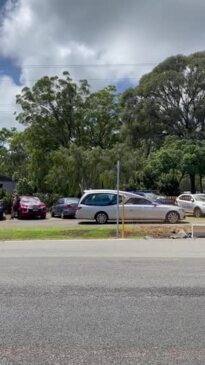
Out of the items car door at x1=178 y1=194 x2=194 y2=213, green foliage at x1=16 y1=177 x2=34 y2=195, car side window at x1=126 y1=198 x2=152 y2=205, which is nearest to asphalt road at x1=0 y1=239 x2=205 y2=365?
car side window at x1=126 y1=198 x2=152 y2=205

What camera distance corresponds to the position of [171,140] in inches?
2251

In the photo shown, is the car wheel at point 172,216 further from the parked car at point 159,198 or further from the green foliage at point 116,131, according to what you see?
the green foliage at point 116,131

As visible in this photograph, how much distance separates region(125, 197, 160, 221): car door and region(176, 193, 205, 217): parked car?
6.07 metres

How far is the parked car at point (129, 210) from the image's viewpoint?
86.6 ft

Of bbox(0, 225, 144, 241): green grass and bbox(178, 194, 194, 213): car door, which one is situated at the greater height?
bbox(178, 194, 194, 213): car door

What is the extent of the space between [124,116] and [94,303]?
54439 millimetres

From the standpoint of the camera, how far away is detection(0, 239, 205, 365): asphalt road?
5.34 m

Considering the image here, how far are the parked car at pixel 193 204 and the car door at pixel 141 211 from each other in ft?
19.9

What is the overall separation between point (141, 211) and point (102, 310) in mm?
19400

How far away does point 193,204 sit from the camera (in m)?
32.7

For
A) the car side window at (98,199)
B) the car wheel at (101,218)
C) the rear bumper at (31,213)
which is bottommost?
the car wheel at (101,218)

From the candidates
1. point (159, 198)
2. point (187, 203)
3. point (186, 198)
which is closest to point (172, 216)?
point (187, 203)

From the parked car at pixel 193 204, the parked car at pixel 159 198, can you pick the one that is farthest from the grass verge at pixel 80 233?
the parked car at pixel 193 204

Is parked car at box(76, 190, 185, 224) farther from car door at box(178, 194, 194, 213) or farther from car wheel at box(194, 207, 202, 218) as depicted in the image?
car door at box(178, 194, 194, 213)
